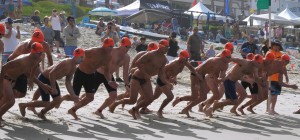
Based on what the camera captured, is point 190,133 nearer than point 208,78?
Yes

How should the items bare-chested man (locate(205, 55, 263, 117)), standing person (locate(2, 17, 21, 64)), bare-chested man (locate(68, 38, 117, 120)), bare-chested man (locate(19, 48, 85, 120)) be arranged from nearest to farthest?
1. bare-chested man (locate(19, 48, 85, 120))
2. bare-chested man (locate(68, 38, 117, 120))
3. bare-chested man (locate(205, 55, 263, 117))
4. standing person (locate(2, 17, 21, 64))

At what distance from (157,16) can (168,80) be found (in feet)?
81.5

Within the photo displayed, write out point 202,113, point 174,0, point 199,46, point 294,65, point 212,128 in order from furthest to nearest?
point 174,0
point 294,65
point 199,46
point 202,113
point 212,128

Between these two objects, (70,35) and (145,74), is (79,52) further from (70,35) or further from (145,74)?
(70,35)

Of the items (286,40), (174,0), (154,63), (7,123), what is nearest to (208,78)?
(154,63)

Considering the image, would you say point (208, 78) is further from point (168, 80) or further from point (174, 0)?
point (174, 0)

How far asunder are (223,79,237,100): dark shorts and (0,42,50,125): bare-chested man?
5.09 meters

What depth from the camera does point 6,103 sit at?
1012 centimetres

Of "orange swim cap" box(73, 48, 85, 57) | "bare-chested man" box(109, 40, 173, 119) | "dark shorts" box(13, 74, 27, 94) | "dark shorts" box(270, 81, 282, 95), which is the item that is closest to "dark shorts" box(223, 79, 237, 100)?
"dark shorts" box(270, 81, 282, 95)

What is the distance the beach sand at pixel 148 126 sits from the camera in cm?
1005

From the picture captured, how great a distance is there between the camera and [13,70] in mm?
10258

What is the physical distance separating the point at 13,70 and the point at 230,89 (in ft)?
17.9

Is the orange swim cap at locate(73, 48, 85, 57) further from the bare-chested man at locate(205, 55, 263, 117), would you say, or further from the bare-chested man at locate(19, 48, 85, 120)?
the bare-chested man at locate(205, 55, 263, 117)

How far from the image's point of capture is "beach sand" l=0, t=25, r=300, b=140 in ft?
33.0
